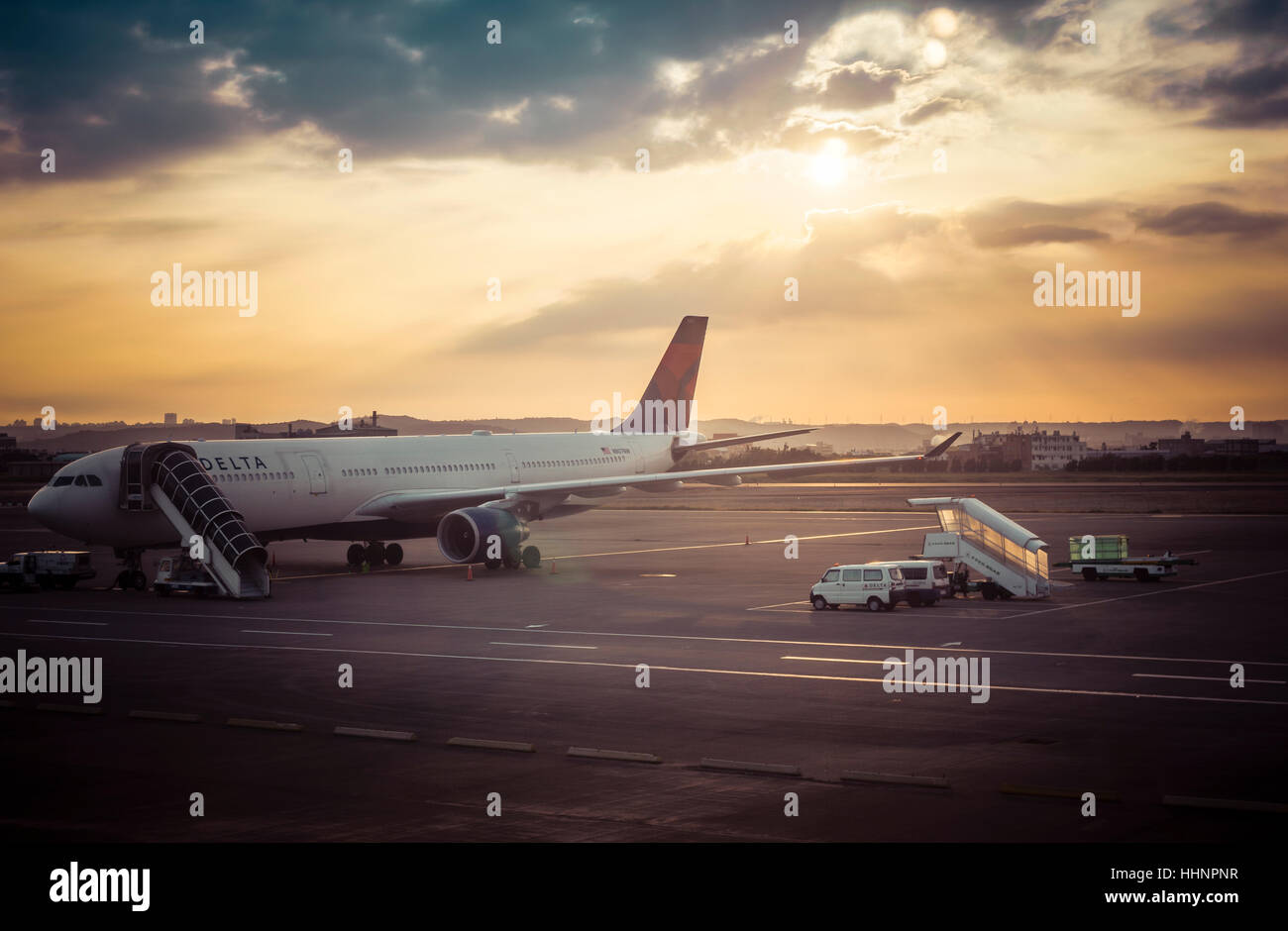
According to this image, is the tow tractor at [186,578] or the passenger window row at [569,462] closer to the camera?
the tow tractor at [186,578]

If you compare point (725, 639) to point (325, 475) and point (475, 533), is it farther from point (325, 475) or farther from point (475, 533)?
point (325, 475)

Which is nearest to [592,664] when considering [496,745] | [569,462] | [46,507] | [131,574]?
[496,745]

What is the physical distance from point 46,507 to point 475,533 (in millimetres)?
15510

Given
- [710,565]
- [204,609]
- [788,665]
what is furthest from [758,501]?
[788,665]

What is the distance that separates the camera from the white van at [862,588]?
37156mm

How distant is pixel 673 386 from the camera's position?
Answer: 67812mm

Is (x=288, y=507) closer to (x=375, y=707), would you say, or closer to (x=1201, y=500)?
(x=375, y=707)

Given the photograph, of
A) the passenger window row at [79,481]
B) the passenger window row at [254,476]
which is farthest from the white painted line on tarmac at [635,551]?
the passenger window row at [79,481]

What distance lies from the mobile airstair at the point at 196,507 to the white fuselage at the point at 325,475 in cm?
64

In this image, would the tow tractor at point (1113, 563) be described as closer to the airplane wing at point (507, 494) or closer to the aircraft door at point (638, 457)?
the airplane wing at point (507, 494)

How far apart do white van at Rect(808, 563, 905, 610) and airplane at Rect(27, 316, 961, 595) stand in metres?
6.20
